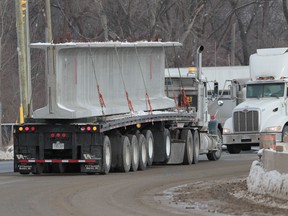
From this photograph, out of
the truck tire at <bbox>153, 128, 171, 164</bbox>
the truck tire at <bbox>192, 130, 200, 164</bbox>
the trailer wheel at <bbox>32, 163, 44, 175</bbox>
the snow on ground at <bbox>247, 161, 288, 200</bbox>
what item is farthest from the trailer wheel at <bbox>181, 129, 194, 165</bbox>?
the snow on ground at <bbox>247, 161, 288, 200</bbox>

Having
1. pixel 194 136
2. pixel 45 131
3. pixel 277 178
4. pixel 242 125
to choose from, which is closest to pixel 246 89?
pixel 242 125

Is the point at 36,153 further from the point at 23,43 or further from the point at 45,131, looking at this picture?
the point at 23,43

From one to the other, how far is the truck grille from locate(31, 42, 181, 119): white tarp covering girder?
18.7 ft

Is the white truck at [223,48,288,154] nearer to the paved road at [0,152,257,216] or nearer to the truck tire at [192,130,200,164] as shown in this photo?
the truck tire at [192,130,200,164]

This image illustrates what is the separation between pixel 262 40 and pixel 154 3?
14.6 meters

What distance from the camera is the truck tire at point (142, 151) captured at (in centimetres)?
2738

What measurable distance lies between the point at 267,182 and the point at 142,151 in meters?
10.3

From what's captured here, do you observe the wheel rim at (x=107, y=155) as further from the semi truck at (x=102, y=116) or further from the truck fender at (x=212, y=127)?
the truck fender at (x=212, y=127)

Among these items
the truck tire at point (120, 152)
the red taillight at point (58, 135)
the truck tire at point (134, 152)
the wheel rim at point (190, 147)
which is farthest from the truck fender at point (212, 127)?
the red taillight at point (58, 135)

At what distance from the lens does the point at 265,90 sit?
35750 millimetres

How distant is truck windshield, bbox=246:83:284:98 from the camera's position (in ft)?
116

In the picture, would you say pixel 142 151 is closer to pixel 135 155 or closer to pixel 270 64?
pixel 135 155

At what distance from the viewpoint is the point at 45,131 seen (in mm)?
25297

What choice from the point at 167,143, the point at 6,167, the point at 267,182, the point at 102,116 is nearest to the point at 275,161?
the point at 267,182
